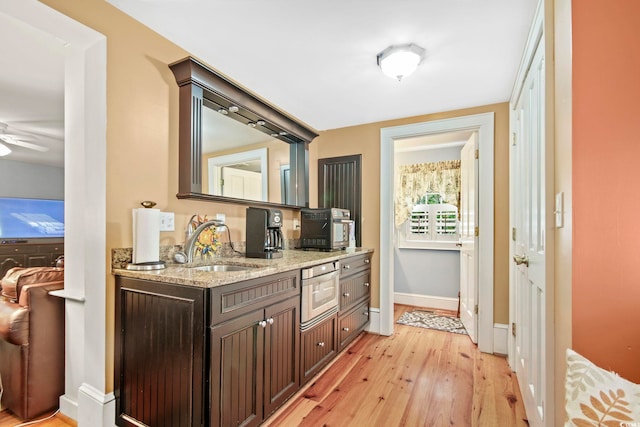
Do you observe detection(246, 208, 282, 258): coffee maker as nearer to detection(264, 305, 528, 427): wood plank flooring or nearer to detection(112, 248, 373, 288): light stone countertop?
detection(112, 248, 373, 288): light stone countertop

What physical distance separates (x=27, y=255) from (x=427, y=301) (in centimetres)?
630

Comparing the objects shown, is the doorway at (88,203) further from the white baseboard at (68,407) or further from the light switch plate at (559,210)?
the light switch plate at (559,210)

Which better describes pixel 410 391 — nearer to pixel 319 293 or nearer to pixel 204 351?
pixel 319 293

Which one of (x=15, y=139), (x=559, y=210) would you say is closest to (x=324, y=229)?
(x=559, y=210)

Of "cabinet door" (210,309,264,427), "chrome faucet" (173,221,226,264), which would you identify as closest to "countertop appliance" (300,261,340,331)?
"cabinet door" (210,309,264,427)

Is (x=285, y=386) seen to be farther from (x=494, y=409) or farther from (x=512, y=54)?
(x=512, y=54)

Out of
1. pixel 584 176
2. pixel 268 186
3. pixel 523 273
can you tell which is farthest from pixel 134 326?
pixel 523 273

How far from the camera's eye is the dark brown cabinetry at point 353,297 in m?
2.51

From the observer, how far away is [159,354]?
1.38m

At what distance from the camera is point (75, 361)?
5.40 ft

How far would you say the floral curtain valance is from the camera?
4008 millimetres

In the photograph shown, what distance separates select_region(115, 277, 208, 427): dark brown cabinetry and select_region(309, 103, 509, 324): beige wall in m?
2.15

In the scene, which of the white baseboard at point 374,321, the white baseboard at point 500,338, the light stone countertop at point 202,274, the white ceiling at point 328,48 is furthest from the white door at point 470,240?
the light stone countertop at point 202,274

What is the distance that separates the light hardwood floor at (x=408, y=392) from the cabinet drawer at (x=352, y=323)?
137mm
